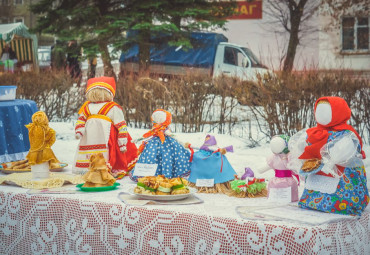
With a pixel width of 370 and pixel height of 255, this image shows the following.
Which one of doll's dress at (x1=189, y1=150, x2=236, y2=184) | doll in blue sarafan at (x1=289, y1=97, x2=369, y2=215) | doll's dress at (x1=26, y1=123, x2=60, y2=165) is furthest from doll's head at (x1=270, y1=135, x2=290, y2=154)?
doll's dress at (x1=26, y1=123, x2=60, y2=165)

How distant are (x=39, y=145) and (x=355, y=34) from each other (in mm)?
14095

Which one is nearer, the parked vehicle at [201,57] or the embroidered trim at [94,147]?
the embroidered trim at [94,147]

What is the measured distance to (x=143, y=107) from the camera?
805 centimetres

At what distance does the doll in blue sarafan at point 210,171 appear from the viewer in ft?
11.0


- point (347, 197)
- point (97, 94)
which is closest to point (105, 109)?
point (97, 94)

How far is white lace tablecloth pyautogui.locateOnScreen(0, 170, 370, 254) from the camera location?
251cm

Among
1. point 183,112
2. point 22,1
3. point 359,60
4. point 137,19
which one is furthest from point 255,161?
point 22,1

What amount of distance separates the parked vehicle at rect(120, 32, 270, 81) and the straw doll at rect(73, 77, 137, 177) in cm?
855

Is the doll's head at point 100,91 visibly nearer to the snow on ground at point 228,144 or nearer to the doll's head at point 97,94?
the doll's head at point 97,94

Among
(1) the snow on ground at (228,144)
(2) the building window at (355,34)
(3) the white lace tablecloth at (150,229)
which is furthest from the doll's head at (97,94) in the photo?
(2) the building window at (355,34)

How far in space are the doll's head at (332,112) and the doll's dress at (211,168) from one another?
2.67 ft

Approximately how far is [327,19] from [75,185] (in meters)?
14.1

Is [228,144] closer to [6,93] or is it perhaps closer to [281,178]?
[6,93]

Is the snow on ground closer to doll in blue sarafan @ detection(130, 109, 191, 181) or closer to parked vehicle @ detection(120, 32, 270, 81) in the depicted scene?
doll in blue sarafan @ detection(130, 109, 191, 181)
